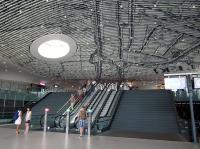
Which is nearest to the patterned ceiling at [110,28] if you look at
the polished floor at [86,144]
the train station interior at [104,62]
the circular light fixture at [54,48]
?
the train station interior at [104,62]

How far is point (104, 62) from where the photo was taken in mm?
29984

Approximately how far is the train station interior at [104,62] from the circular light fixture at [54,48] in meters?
0.12

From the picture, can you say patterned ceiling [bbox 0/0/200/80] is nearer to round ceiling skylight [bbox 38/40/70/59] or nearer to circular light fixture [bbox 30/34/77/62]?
circular light fixture [bbox 30/34/77/62]

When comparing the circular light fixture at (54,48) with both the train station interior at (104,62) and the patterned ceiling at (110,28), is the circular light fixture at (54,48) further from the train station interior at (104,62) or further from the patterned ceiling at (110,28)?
the patterned ceiling at (110,28)

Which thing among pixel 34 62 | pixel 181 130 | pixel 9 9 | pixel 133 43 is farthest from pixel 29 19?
pixel 34 62

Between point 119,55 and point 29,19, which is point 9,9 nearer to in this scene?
point 29,19

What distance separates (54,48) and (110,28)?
997cm

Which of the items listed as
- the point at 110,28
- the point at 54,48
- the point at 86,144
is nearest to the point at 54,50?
the point at 54,48

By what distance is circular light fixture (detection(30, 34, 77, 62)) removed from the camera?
21.6 m

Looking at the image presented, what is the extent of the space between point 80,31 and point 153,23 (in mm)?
6432

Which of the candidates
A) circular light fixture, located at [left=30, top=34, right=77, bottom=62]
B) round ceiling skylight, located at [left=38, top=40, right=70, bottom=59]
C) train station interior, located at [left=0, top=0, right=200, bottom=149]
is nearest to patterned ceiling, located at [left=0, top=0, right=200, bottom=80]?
train station interior, located at [left=0, top=0, right=200, bottom=149]

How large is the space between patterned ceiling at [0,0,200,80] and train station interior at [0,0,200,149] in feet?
0.21

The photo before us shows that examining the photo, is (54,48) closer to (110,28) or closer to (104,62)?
(104,62)

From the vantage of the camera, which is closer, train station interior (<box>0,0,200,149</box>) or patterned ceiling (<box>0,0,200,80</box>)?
train station interior (<box>0,0,200,149</box>)
